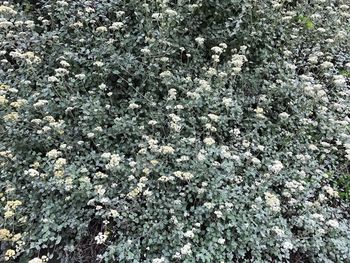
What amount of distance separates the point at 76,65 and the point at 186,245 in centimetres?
248

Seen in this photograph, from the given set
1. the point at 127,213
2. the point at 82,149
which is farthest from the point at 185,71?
the point at 127,213

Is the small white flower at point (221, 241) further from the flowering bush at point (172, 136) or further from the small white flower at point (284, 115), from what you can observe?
the small white flower at point (284, 115)

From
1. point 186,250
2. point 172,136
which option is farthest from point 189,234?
point 172,136

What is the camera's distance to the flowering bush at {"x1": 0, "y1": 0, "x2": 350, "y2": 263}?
3.12 metres

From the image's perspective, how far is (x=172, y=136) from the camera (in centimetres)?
360

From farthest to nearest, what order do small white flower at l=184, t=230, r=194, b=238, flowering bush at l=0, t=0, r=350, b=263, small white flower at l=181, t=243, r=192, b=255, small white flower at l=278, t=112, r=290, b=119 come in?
1. small white flower at l=278, t=112, r=290, b=119
2. flowering bush at l=0, t=0, r=350, b=263
3. small white flower at l=184, t=230, r=194, b=238
4. small white flower at l=181, t=243, r=192, b=255

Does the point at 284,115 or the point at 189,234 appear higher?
the point at 284,115

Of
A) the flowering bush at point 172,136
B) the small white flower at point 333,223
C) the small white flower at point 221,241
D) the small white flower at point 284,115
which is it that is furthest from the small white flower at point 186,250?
the small white flower at point 284,115

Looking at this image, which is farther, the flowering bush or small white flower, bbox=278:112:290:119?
small white flower, bbox=278:112:290:119

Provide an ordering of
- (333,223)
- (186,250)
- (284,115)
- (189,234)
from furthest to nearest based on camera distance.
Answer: (284,115)
(333,223)
(189,234)
(186,250)

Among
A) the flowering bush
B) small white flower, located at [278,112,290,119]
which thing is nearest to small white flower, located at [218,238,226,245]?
the flowering bush

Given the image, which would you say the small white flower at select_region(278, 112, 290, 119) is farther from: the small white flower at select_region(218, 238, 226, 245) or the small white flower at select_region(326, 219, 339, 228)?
the small white flower at select_region(218, 238, 226, 245)

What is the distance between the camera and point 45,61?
4.42 meters

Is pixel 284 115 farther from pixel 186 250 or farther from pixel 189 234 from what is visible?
pixel 186 250
